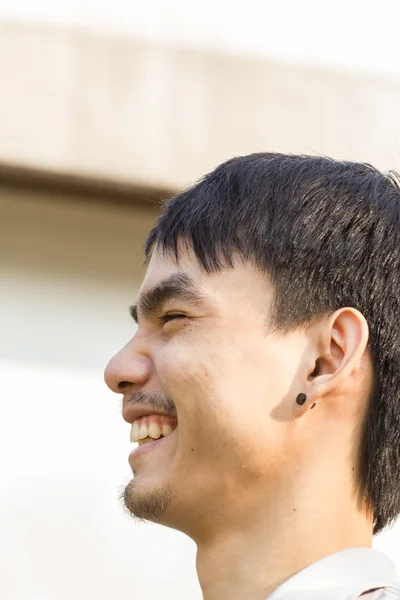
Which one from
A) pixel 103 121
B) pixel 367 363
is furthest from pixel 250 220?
pixel 103 121

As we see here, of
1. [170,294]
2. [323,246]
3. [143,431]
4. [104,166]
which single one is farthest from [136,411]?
[104,166]

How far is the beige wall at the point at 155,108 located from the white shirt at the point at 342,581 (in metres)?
1.01

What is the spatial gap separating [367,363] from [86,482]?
0.84 metres

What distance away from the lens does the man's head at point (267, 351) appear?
42.0 inches

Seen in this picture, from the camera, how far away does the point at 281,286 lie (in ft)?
3.71

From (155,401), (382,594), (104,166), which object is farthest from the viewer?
(104,166)

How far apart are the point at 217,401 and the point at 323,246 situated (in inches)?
9.1

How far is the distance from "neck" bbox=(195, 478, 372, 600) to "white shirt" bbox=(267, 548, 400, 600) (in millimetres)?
27

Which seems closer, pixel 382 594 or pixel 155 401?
pixel 382 594

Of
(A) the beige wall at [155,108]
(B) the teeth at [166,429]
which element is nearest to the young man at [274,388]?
(B) the teeth at [166,429]

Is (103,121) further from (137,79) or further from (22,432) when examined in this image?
(22,432)

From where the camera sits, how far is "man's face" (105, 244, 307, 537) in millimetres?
1059

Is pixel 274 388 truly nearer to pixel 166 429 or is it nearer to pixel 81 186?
pixel 166 429

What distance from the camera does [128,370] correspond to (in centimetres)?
114
